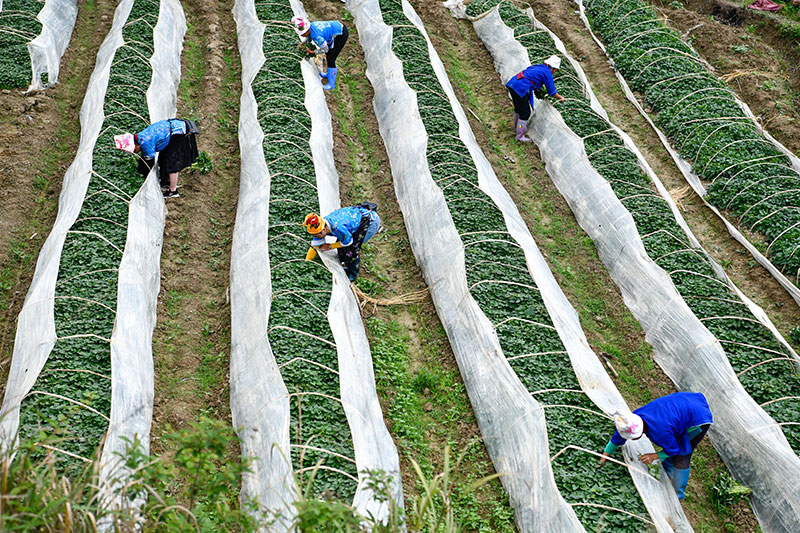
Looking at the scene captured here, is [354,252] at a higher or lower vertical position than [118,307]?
higher

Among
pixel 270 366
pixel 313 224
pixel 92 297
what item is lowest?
pixel 92 297

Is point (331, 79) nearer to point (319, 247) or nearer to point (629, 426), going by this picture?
point (319, 247)

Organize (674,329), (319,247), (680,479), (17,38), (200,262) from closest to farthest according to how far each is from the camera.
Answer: (680,479), (674,329), (319,247), (200,262), (17,38)

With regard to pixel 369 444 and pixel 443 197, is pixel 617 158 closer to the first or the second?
pixel 443 197

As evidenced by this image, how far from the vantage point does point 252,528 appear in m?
5.61

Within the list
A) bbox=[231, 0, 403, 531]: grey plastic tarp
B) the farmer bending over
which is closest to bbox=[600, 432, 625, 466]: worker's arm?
bbox=[231, 0, 403, 531]: grey plastic tarp

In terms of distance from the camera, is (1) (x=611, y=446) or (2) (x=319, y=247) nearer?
(1) (x=611, y=446)

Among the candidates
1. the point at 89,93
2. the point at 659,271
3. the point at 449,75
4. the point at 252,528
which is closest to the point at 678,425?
the point at 659,271

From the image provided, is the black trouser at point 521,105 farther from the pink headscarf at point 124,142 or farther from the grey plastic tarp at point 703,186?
the pink headscarf at point 124,142

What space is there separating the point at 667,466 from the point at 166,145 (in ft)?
33.4

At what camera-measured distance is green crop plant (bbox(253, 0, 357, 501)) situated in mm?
8336

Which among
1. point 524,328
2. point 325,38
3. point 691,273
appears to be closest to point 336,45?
point 325,38

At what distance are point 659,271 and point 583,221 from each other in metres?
2.33

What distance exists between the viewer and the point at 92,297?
32.9 ft
